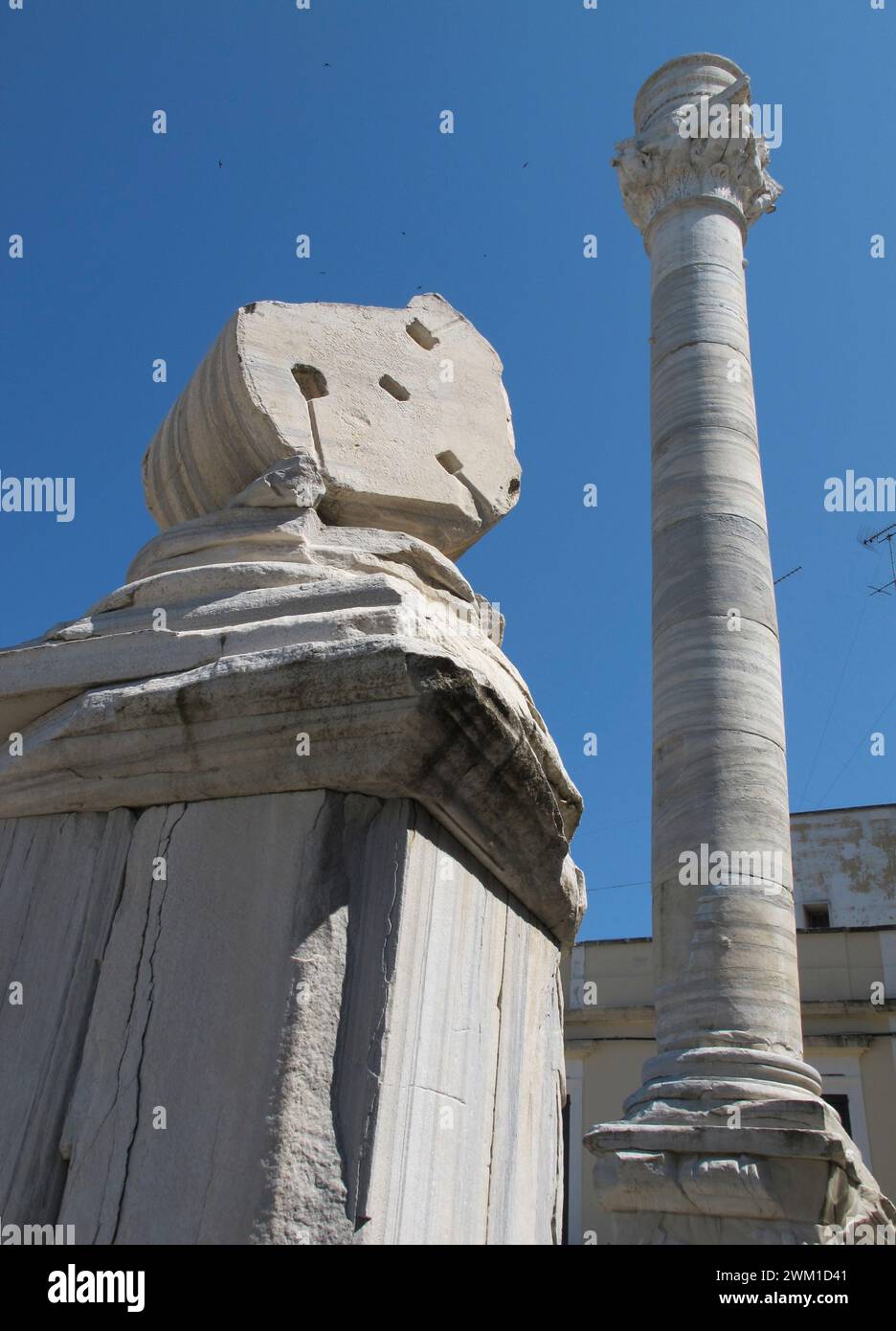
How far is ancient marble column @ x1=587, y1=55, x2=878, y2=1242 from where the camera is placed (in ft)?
23.6

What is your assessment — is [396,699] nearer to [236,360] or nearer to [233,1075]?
[233,1075]

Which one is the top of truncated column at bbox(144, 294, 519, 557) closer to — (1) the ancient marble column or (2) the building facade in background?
(1) the ancient marble column

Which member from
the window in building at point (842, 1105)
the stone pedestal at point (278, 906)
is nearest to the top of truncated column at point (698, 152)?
the window in building at point (842, 1105)

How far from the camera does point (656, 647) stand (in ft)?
33.2

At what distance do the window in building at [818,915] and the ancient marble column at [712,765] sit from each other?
41.5 ft

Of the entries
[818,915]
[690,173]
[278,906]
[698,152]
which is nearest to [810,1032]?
[818,915]

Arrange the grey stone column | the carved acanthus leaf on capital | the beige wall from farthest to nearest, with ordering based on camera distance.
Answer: the beige wall, the carved acanthus leaf on capital, the grey stone column

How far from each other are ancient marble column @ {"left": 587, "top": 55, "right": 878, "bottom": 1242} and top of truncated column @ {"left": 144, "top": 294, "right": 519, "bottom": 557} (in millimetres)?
5592

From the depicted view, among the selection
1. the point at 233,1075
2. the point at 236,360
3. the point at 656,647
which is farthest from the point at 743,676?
the point at 233,1075

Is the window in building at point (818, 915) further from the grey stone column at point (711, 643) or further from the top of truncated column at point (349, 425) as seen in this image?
the top of truncated column at point (349, 425)

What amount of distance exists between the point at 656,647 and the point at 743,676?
0.83 meters

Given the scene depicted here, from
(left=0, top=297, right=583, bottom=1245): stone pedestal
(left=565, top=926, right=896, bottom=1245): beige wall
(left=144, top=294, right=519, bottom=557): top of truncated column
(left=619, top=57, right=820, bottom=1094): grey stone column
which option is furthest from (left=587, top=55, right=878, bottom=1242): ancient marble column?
(left=565, top=926, right=896, bottom=1245): beige wall

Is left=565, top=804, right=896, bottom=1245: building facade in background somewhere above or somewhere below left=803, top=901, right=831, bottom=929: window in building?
Result: below
